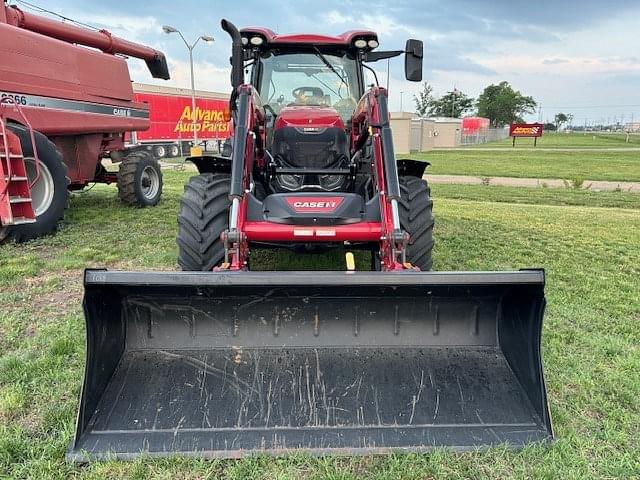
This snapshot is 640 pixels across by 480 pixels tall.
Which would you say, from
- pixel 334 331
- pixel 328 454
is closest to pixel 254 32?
pixel 334 331

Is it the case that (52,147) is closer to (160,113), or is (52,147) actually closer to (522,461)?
(522,461)

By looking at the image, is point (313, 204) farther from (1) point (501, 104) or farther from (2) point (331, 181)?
(1) point (501, 104)

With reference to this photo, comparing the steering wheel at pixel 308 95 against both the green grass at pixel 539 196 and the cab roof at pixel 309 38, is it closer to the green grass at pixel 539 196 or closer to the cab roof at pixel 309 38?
the cab roof at pixel 309 38

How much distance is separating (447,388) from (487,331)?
461 mm

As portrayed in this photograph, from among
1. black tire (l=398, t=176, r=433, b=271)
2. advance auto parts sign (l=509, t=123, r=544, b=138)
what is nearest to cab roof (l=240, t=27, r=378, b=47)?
black tire (l=398, t=176, r=433, b=271)

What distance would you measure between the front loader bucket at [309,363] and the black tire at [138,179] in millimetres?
6542

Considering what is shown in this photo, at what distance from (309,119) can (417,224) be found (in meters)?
1.29

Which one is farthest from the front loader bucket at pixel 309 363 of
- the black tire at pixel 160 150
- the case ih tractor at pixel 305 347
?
the black tire at pixel 160 150

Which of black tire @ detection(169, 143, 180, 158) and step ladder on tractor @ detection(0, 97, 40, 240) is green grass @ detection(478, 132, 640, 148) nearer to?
black tire @ detection(169, 143, 180, 158)

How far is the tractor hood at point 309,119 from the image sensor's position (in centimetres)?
443

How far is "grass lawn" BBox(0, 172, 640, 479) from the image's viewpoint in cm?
230

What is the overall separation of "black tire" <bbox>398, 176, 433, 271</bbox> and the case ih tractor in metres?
0.44

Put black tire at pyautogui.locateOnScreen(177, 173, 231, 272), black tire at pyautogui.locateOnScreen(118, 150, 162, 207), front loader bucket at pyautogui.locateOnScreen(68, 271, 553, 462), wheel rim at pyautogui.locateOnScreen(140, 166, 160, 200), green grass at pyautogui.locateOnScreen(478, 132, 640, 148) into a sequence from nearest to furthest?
1. front loader bucket at pyautogui.locateOnScreen(68, 271, 553, 462)
2. black tire at pyautogui.locateOnScreen(177, 173, 231, 272)
3. black tire at pyautogui.locateOnScreen(118, 150, 162, 207)
4. wheel rim at pyautogui.locateOnScreen(140, 166, 160, 200)
5. green grass at pyautogui.locateOnScreen(478, 132, 640, 148)

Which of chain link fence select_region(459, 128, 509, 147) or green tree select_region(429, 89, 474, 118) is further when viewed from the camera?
green tree select_region(429, 89, 474, 118)
